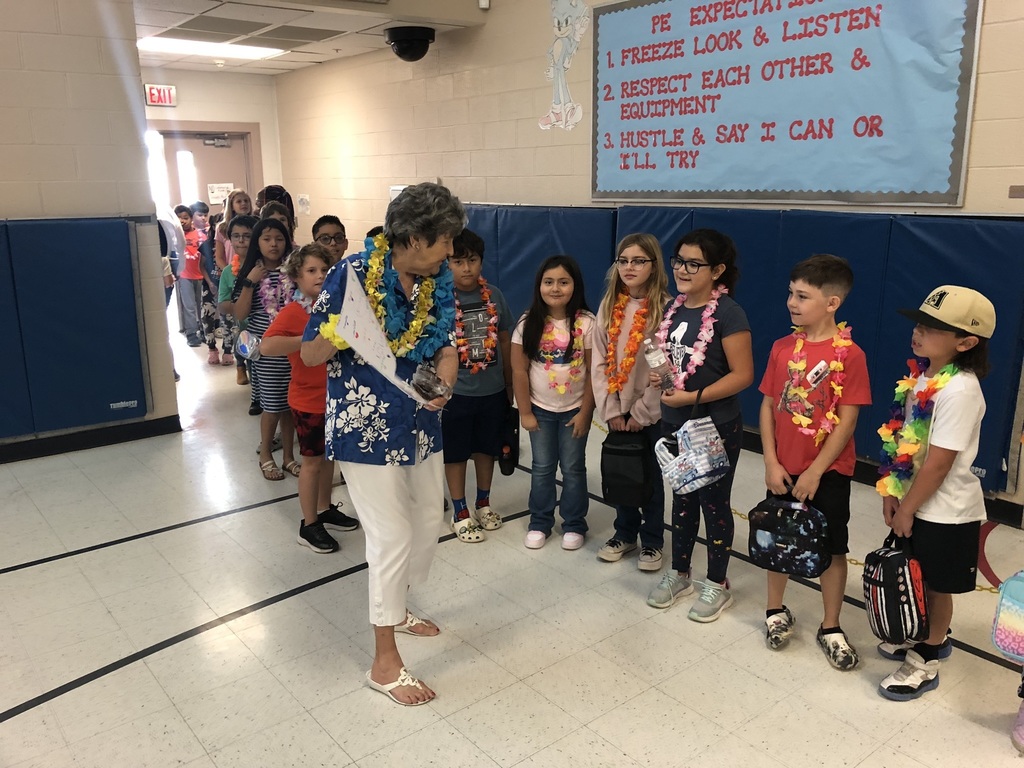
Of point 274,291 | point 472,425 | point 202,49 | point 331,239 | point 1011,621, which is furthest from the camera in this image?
point 202,49

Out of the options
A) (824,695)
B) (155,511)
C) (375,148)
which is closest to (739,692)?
(824,695)

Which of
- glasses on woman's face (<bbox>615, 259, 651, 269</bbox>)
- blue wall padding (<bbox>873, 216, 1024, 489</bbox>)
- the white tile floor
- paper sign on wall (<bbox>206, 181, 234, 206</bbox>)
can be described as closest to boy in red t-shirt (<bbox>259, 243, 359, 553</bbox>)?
the white tile floor

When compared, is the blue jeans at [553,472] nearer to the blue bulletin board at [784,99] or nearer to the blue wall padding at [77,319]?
the blue bulletin board at [784,99]

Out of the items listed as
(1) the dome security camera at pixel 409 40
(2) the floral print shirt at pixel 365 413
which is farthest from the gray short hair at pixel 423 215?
(1) the dome security camera at pixel 409 40

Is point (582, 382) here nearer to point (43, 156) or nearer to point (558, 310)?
point (558, 310)

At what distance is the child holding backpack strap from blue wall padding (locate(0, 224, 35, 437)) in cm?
470

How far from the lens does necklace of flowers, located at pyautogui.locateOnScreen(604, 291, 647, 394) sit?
2.99 meters

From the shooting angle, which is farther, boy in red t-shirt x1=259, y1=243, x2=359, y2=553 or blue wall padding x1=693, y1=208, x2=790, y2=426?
blue wall padding x1=693, y1=208, x2=790, y2=426

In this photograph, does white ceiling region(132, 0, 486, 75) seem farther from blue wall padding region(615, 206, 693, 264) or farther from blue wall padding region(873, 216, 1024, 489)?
blue wall padding region(873, 216, 1024, 489)

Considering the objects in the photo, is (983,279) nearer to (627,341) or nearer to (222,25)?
(627,341)

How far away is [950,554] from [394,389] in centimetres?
171

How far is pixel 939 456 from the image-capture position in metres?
2.19

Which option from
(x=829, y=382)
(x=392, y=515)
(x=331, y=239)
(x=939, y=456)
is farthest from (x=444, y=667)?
(x=331, y=239)

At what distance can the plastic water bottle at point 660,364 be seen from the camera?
2.70m
